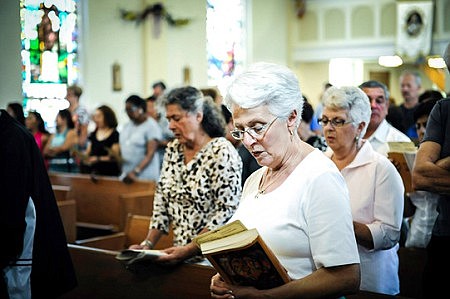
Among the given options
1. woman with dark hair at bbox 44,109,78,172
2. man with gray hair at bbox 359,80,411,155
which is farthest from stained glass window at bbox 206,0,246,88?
man with gray hair at bbox 359,80,411,155

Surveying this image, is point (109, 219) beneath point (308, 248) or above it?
beneath

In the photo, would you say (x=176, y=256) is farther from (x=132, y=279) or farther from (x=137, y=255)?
(x=132, y=279)

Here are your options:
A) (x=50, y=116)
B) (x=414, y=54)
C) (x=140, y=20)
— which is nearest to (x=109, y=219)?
(x=50, y=116)

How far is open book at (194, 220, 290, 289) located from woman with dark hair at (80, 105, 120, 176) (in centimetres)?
538

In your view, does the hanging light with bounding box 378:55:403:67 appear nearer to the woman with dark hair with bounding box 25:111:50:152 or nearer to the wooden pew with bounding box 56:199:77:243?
the woman with dark hair with bounding box 25:111:50:152

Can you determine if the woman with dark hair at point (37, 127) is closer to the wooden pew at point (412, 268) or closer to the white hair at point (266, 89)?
the wooden pew at point (412, 268)

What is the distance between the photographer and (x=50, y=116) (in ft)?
35.0

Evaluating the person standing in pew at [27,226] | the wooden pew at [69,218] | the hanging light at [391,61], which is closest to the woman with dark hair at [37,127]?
the wooden pew at [69,218]

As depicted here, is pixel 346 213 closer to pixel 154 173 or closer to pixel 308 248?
pixel 308 248

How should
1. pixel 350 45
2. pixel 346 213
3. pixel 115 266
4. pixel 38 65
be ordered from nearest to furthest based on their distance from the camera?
pixel 346 213, pixel 115 266, pixel 38 65, pixel 350 45

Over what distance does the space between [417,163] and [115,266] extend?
1644 mm

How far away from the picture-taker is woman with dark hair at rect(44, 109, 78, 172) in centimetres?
892

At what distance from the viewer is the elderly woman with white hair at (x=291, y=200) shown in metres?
2.25

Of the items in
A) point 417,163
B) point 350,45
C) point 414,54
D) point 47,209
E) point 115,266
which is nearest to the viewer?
point 47,209
